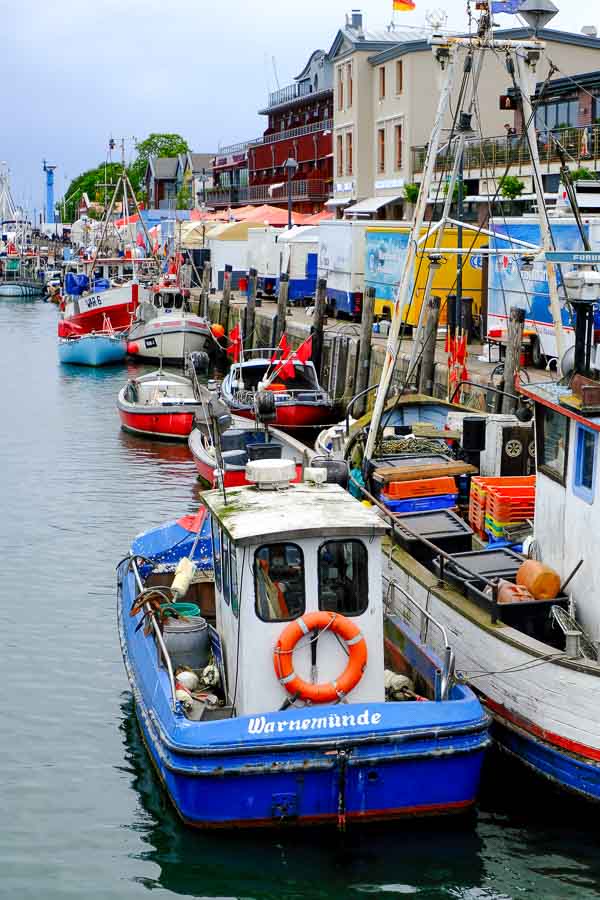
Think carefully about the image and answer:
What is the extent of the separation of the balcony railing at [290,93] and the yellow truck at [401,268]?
49.9 metres

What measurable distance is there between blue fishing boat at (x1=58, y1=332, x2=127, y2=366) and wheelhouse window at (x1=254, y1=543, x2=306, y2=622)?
129 feet

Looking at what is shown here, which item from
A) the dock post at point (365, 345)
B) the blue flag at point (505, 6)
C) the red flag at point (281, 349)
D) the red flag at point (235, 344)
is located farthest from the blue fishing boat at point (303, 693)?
the red flag at point (235, 344)

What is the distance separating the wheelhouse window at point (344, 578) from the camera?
11141 mm

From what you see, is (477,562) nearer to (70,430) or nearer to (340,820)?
(340,820)

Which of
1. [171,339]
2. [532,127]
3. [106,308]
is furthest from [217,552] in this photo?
[106,308]

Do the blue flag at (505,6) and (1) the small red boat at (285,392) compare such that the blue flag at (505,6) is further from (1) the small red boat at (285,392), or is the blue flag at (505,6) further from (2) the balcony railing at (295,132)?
(2) the balcony railing at (295,132)

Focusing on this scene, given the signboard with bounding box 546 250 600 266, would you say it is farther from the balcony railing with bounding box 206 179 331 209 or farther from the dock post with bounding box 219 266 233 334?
the balcony railing with bounding box 206 179 331 209

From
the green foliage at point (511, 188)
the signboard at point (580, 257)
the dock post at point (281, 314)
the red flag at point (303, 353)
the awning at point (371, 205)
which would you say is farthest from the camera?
the awning at point (371, 205)

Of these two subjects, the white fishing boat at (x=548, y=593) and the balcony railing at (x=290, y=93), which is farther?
the balcony railing at (x=290, y=93)

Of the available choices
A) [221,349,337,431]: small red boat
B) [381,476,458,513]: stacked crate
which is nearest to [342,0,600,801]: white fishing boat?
[381,476,458,513]: stacked crate

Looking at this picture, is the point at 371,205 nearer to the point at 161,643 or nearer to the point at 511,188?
the point at 511,188

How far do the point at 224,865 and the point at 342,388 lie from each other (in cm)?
2399

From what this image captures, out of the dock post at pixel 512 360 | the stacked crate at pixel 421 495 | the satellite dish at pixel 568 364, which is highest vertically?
the satellite dish at pixel 568 364

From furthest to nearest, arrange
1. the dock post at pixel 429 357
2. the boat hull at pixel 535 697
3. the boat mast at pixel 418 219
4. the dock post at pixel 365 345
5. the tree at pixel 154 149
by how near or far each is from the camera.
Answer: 1. the tree at pixel 154 149
2. the dock post at pixel 365 345
3. the dock post at pixel 429 357
4. the boat mast at pixel 418 219
5. the boat hull at pixel 535 697
